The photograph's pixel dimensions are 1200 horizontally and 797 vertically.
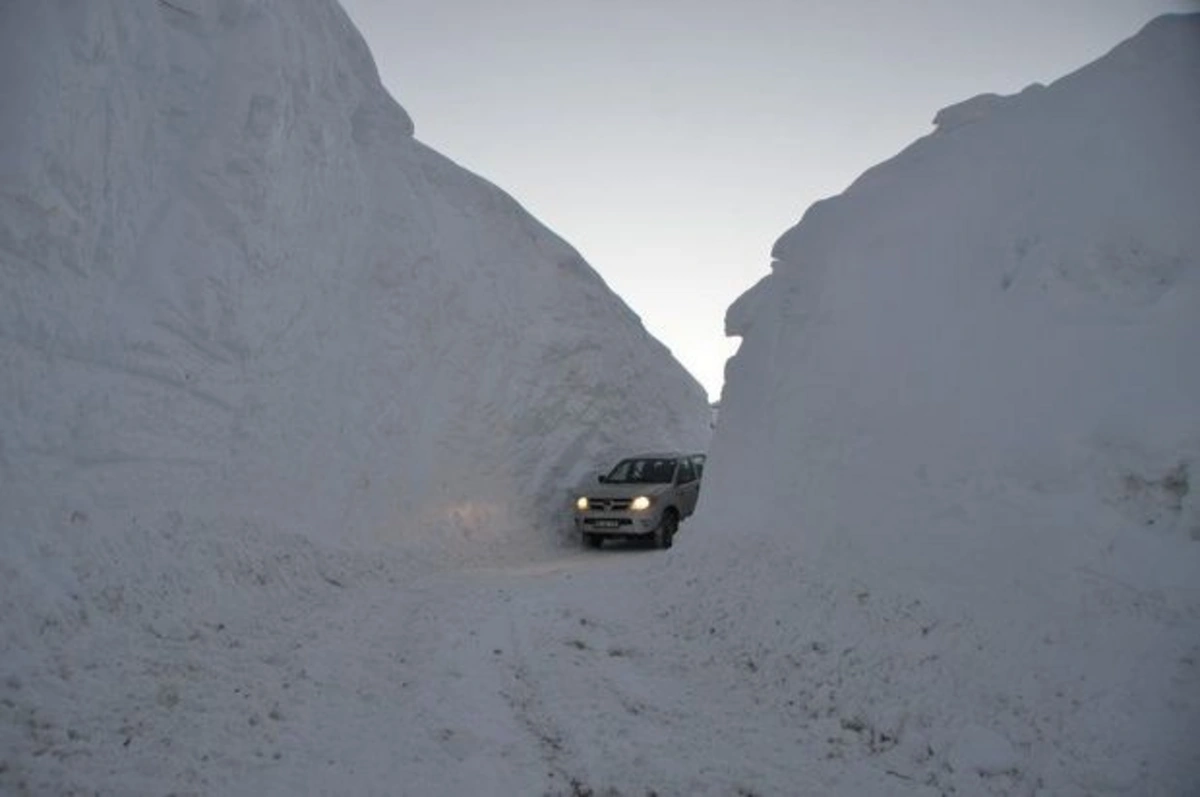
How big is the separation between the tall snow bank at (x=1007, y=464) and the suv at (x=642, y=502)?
3.95 metres

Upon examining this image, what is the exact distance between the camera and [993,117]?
9188 mm

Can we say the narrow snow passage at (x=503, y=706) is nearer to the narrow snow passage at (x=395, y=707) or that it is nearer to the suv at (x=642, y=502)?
the narrow snow passage at (x=395, y=707)

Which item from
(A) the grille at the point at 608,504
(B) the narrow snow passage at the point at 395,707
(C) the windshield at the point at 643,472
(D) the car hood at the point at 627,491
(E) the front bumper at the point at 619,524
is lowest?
(B) the narrow snow passage at the point at 395,707

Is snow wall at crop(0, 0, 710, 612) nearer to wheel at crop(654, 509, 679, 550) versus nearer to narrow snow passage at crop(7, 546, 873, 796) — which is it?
narrow snow passage at crop(7, 546, 873, 796)

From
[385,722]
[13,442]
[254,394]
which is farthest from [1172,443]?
[254,394]

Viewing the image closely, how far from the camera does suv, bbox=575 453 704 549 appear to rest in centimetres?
1430

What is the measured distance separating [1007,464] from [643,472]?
32.4 feet

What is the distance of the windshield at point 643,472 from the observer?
51.2 feet

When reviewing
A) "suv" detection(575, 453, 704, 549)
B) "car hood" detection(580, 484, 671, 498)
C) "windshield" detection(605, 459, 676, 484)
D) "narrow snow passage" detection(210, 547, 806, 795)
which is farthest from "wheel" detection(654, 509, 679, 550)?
"narrow snow passage" detection(210, 547, 806, 795)

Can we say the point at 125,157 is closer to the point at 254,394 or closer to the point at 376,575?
the point at 254,394

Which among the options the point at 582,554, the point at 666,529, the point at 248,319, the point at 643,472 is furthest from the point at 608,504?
the point at 248,319

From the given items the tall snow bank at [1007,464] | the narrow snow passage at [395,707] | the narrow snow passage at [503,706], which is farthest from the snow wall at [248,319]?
the tall snow bank at [1007,464]

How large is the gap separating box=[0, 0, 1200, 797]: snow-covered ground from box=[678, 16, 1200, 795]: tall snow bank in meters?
0.03

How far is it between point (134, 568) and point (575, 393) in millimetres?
11827
